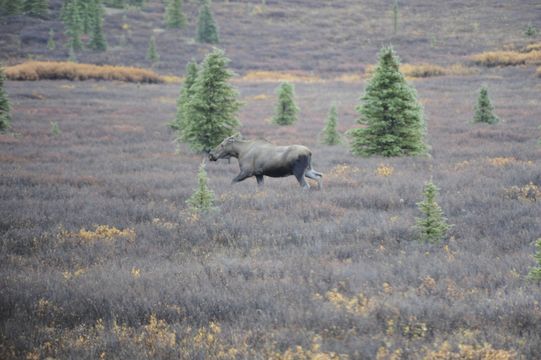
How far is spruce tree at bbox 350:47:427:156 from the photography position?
59.9ft

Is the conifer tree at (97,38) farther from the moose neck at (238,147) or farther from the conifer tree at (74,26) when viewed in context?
the moose neck at (238,147)

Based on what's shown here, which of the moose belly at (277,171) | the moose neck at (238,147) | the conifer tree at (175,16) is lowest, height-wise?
the moose belly at (277,171)

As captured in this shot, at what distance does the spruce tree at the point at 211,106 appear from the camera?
20.9m

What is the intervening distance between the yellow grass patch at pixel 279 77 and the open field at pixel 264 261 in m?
42.8

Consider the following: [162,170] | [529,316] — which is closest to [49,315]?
[529,316]

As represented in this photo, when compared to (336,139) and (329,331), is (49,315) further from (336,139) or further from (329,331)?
(336,139)

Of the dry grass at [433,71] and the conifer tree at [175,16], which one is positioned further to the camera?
the conifer tree at [175,16]

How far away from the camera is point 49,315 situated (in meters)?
6.21

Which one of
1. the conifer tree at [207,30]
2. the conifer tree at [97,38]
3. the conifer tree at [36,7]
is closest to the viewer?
the conifer tree at [97,38]

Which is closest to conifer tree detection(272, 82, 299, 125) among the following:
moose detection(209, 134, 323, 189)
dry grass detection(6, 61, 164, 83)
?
moose detection(209, 134, 323, 189)

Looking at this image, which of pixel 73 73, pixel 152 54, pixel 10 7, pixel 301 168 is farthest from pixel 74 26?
pixel 301 168

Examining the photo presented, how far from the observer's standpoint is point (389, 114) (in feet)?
60.1

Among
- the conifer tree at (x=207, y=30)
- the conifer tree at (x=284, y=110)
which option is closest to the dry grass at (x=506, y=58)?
the conifer tree at (x=207, y=30)

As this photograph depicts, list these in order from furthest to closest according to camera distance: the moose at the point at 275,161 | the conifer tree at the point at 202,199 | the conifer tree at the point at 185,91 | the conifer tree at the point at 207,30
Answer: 1. the conifer tree at the point at 207,30
2. the conifer tree at the point at 185,91
3. the moose at the point at 275,161
4. the conifer tree at the point at 202,199
